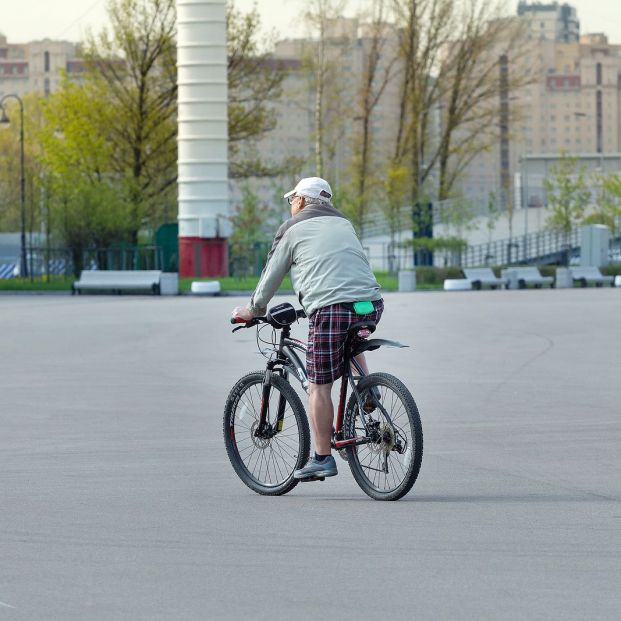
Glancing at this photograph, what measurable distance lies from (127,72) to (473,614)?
63.1m

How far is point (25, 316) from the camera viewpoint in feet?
110

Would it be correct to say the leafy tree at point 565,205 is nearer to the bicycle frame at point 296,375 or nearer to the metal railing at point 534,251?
the metal railing at point 534,251

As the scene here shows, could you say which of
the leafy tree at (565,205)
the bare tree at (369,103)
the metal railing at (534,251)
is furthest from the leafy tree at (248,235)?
the leafy tree at (565,205)

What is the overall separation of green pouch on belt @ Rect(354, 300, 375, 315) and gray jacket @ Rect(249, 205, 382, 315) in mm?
45

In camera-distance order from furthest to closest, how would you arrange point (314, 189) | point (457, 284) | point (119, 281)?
point (457, 284)
point (119, 281)
point (314, 189)

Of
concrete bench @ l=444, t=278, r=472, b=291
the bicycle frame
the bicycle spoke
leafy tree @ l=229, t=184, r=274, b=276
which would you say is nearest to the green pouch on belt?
the bicycle frame

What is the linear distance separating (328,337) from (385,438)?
0.63m

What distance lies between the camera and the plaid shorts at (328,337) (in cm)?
905

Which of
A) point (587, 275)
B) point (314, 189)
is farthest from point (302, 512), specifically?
point (587, 275)

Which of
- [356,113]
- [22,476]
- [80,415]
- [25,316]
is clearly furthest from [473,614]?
[356,113]

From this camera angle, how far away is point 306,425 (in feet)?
30.3

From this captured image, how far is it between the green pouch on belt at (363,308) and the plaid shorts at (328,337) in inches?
1.8

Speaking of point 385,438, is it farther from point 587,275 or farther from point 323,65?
point 323,65

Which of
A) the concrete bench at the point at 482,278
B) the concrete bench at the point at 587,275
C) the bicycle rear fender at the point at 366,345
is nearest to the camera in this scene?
the bicycle rear fender at the point at 366,345
